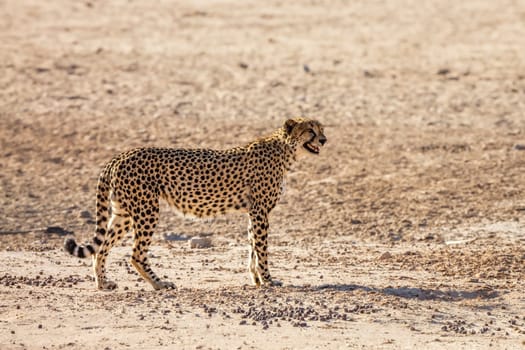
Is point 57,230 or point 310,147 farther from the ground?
point 310,147

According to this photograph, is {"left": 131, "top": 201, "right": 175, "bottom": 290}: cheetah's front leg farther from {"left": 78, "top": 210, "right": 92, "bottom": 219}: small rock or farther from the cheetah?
{"left": 78, "top": 210, "right": 92, "bottom": 219}: small rock

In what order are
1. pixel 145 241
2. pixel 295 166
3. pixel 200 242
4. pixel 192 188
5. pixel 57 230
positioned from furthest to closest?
pixel 295 166
pixel 57 230
pixel 200 242
pixel 192 188
pixel 145 241

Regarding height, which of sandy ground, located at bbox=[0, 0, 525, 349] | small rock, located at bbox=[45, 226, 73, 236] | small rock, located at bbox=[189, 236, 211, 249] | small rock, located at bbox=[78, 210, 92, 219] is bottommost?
small rock, located at bbox=[45, 226, 73, 236]

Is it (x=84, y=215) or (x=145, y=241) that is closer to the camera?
(x=145, y=241)

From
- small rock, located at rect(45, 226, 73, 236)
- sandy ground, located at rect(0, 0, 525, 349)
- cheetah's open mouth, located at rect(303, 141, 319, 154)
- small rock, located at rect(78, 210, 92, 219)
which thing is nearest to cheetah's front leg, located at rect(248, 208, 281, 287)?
sandy ground, located at rect(0, 0, 525, 349)

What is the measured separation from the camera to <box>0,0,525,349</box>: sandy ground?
33.2ft

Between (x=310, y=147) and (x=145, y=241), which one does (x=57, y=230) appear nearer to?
(x=145, y=241)

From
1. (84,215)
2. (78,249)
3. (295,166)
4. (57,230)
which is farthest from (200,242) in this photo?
(295,166)

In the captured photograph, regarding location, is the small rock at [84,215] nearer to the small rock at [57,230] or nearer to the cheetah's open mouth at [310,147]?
the small rock at [57,230]

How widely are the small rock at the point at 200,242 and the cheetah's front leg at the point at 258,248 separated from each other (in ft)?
6.03

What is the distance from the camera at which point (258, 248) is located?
11203mm

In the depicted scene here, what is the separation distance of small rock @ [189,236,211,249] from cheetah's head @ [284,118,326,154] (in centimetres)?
208

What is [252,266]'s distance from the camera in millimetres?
11289

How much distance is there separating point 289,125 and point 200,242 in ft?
7.17
